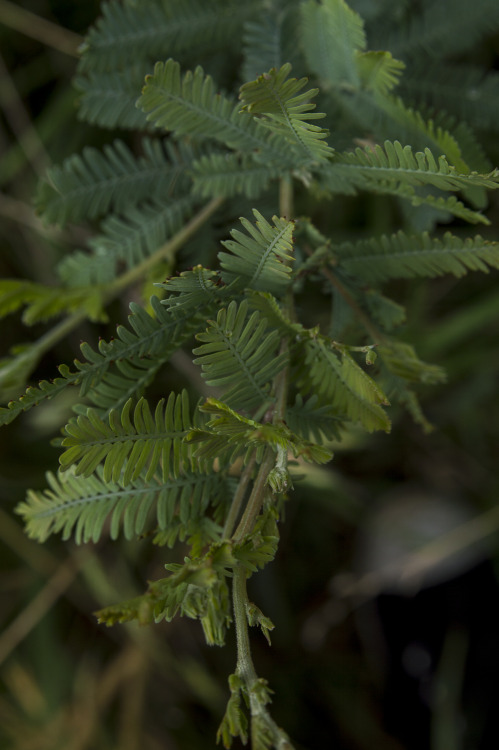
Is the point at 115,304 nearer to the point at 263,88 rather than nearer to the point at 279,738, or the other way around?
the point at 263,88

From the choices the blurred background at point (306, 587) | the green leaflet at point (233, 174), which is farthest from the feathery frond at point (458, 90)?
the blurred background at point (306, 587)

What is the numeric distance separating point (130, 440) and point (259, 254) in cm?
28

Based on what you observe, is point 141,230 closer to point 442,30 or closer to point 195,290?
point 195,290

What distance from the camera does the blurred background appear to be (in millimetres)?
2066

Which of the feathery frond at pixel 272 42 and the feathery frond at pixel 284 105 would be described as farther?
the feathery frond at pixel 272 42

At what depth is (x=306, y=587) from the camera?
2.32 meters

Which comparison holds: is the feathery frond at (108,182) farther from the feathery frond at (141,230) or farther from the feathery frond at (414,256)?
the feathery frond at (414,256)

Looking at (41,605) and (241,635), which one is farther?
(41,605)

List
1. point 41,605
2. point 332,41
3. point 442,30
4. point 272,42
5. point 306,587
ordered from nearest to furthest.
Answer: point 332,41, point 272,42, point 442,30, point 41,605, point 306,587

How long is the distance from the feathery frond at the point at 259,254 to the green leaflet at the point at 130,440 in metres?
0.18

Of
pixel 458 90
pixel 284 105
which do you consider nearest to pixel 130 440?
pixel 284 105

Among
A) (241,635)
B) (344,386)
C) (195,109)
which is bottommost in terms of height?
(241,635)

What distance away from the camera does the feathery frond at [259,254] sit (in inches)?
27.9

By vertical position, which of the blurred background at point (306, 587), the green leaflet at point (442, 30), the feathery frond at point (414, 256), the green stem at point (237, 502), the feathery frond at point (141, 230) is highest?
the feathery frond at point (141, 230)
